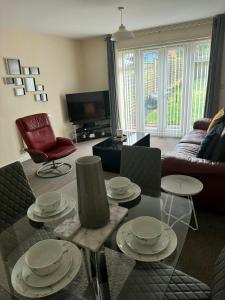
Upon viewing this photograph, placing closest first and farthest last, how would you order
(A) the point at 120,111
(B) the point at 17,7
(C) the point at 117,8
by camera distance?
(B) the point at 17,7 < (C) the point at 117,8 < (A) the point at 120,111

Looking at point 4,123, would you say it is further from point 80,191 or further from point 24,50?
point 80,191

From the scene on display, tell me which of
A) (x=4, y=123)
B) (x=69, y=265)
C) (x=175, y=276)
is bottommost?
(x=175, y=276)

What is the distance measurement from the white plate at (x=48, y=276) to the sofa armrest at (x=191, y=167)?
4.83ft

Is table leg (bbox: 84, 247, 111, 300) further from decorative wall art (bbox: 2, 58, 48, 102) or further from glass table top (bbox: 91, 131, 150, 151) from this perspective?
decorative wall art (bbox: 2, 58, 48, 102)

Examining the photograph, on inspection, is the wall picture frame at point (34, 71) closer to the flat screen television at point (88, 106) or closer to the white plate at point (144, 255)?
the flat screen television at point (88, 106)

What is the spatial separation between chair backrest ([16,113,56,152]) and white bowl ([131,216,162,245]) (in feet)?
9.30

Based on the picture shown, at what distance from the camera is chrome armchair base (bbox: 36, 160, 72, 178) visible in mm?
3689

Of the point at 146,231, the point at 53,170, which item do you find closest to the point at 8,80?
the point at 53,170

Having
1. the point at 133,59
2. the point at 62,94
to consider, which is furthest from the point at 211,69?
the point at 62,94

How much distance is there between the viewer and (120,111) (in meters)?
5.68

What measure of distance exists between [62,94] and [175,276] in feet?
15.6

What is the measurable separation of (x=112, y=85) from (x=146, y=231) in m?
4.68

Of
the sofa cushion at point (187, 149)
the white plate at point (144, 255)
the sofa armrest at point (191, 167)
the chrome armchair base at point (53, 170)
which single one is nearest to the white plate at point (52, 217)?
the white plate at point (144, 255)

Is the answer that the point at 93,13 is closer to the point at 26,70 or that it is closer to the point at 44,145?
the point at 26,70
